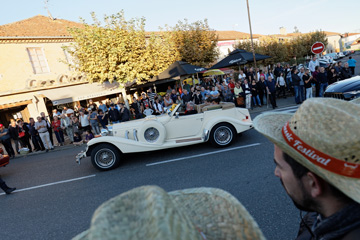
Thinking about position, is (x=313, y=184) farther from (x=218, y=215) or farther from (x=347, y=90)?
(x=347, y=90)

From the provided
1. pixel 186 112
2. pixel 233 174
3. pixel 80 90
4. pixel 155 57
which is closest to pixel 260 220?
pixel 233 174

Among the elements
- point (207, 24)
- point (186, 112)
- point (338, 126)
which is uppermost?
point (207, 24)

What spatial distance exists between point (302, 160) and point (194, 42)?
2097 cm

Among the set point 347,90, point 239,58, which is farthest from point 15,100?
point 347,90

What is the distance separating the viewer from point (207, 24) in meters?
21.9

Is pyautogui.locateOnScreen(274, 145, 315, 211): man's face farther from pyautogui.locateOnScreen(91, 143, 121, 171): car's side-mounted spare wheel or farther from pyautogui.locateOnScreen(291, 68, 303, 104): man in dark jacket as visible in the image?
pyautogui.locateOnScreen(291, 68, 303, 104): man in dark jacket

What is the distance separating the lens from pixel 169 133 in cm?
660

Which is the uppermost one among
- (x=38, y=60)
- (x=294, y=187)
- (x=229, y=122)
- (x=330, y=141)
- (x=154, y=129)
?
(x=38, y=60)

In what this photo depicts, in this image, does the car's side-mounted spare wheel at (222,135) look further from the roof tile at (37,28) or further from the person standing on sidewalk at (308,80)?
the roof tile at (37,28)

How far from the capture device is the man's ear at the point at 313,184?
1.06m

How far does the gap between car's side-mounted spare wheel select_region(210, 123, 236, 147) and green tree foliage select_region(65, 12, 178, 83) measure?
10266mm

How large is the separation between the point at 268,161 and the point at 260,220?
A: 2.16 metres

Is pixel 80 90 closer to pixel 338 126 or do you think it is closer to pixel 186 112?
pixel 186 112

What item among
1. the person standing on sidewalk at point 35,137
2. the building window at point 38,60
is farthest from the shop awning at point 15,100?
the person standing on sidewalk at point 35,137
